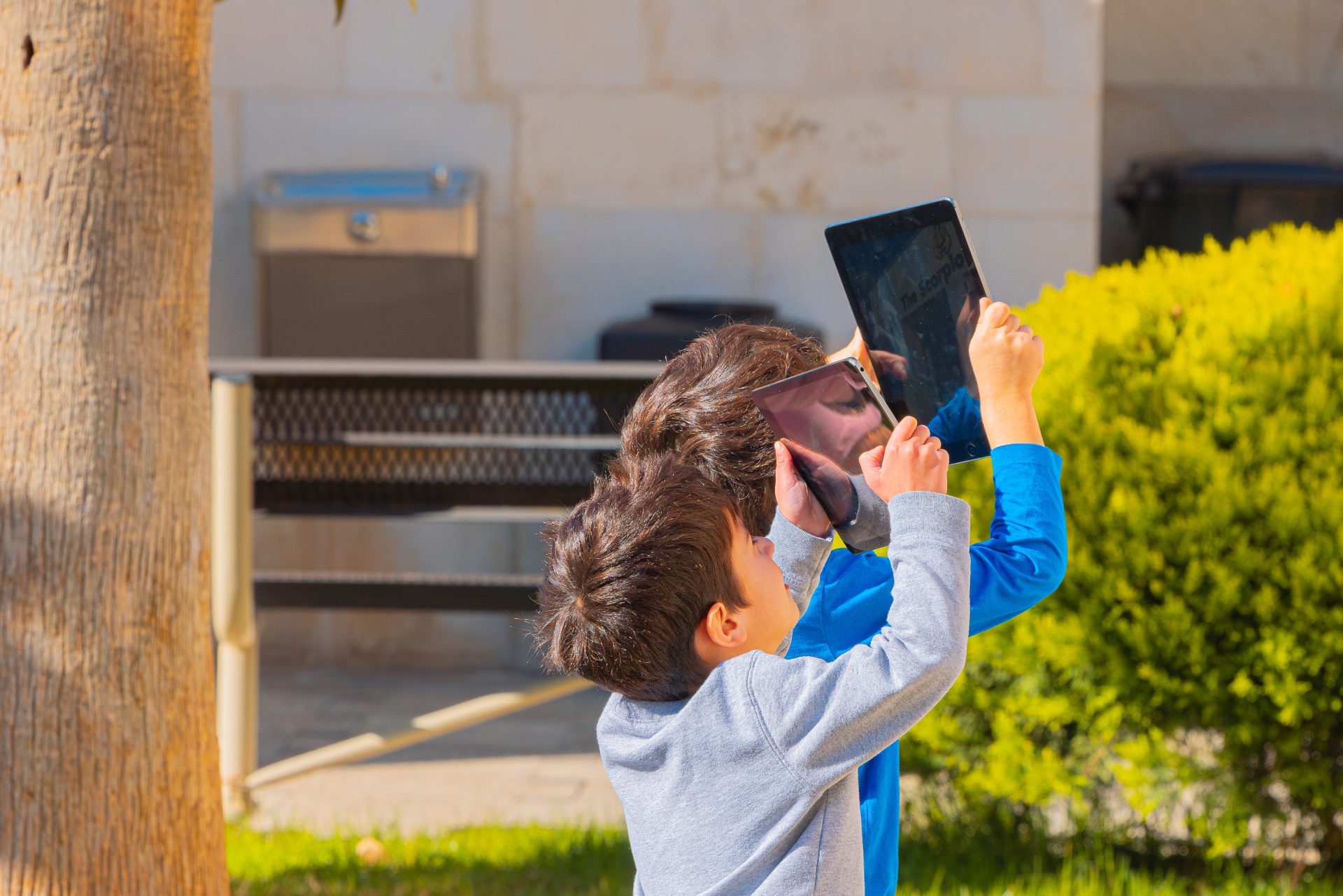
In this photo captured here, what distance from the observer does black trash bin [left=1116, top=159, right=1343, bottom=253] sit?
617cm

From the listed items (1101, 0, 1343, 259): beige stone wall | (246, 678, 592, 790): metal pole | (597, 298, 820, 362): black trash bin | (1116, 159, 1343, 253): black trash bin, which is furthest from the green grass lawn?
(1101, 0, 1343, 259): beige stone wall

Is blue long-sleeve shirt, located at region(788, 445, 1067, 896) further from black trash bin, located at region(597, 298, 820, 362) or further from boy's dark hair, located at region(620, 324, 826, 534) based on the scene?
black trash bin, located at region(597, 298, 820, 362)

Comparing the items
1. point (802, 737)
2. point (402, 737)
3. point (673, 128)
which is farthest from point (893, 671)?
point (673, 128)

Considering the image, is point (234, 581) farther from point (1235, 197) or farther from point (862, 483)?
point (1235, 197)

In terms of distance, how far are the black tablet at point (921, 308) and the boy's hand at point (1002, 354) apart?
1.2 inches

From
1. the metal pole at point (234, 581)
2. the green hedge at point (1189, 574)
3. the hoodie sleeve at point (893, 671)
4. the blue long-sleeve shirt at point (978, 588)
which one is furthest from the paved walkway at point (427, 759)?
the hoodie sleeve at point (893, 671)

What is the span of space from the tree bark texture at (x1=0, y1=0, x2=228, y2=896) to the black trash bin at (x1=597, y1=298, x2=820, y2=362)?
2.98 metres

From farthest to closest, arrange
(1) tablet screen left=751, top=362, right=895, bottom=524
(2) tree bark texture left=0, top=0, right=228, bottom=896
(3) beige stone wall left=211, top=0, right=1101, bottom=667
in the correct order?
(3) beige stone wall left=211, top=0, right=1101, bottom=667 < (2) tree bark texture left=0, top=0, right=228, bottom=896 < (1) tablet screen left=751, top=362, right=895, bottom=524

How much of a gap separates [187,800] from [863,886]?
1365mm

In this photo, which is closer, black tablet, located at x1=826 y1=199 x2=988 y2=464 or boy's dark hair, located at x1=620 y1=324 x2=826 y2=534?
black tablet, located at x1=826 y1=199 x2=988 y2=464

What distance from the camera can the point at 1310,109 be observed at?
6.93m

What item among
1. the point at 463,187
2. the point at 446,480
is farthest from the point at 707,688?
the point at 463,187

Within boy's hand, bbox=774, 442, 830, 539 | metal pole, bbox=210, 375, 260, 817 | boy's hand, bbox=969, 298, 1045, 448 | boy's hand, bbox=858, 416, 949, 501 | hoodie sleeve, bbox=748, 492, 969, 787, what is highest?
boy's hand, bbox=969, 298, 1045, 448

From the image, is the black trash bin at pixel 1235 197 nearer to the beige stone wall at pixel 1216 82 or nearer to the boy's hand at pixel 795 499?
the beige stone wall at pixel 1216 82
